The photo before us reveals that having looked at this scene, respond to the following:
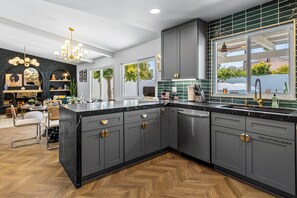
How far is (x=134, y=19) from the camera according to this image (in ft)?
10.4

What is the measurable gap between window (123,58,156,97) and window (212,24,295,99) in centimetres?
194

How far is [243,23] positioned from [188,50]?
3.00 feet

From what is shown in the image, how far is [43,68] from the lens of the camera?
916 centimetres

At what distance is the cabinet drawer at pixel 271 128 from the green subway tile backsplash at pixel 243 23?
69cm

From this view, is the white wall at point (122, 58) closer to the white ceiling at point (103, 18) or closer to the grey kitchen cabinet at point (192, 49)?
the white ceiling at point (103, 18)

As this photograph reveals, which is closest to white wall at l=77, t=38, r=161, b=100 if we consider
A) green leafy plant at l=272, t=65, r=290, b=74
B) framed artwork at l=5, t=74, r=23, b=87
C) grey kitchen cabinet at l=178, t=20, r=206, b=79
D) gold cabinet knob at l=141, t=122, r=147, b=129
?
grey kitchen cabinet at l=178, t=20, r=206, b=79

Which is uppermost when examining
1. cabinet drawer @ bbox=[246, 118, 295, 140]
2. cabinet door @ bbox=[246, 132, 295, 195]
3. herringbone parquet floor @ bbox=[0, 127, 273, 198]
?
cabinet drawer @ bbox=[246, 118, 295, 140]

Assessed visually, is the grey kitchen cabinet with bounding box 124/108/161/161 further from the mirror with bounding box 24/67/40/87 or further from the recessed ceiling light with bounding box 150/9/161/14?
the mirror with bounding box 24/67/40/87

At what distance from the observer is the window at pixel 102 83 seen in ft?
23.4

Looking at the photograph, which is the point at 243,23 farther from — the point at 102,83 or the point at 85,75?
the point at 85,75

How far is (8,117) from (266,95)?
876 centimetres

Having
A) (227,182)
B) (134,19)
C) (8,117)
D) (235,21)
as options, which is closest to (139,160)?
(227,182)

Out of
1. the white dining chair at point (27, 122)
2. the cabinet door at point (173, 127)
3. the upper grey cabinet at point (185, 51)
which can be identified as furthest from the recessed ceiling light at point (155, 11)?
the white dining chair at point (27, 122)

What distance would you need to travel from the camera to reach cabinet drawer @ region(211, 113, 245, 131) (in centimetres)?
220
